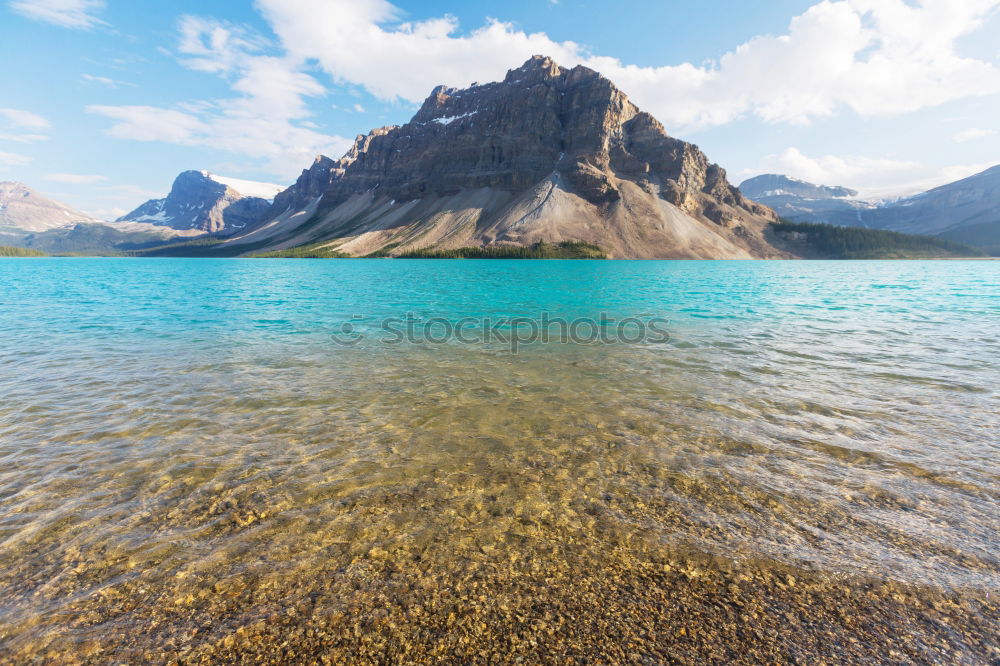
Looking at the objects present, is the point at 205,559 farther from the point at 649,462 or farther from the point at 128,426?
the point at 649,462

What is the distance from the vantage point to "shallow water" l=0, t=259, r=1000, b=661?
214 inches

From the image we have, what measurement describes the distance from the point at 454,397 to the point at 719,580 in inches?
353

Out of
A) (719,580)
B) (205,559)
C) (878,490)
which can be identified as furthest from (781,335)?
(205,559)
